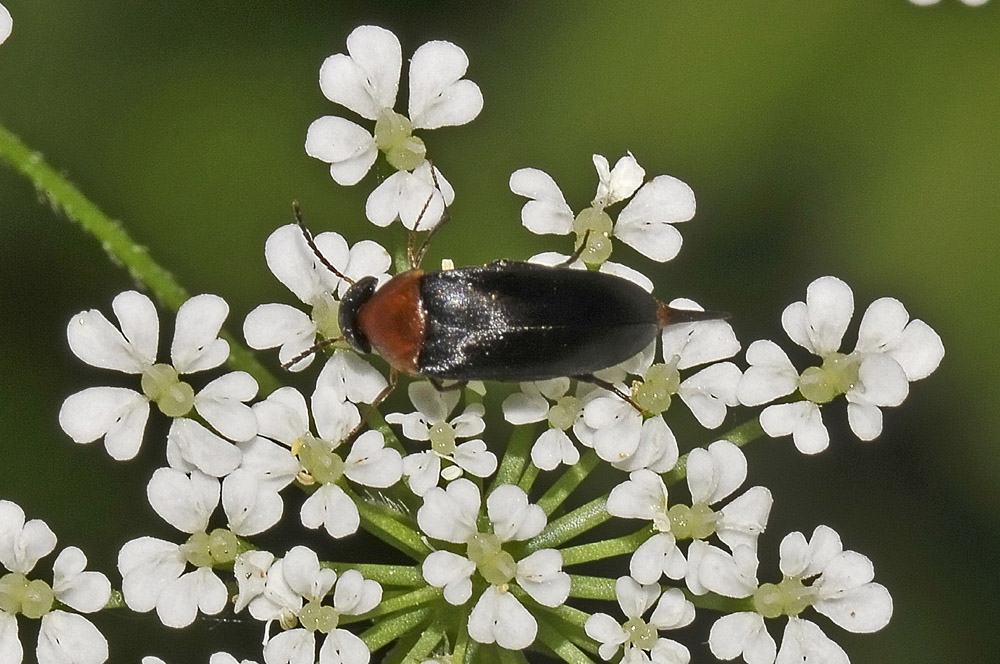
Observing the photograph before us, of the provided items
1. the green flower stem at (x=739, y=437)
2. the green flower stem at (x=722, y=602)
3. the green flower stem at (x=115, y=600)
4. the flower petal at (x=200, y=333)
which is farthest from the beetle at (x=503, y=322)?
the green flower stem at (x=115, y=600)

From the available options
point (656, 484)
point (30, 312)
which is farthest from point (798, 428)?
point (30, 312)

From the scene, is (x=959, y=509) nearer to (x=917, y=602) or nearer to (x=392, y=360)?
(x=917, y=602)

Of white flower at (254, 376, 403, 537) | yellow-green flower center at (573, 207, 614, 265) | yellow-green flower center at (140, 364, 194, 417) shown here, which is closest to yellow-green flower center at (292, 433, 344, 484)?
white flower at (254, 376, 403, 537)

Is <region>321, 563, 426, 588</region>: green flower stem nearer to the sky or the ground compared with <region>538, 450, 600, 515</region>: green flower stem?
nearer to the ground

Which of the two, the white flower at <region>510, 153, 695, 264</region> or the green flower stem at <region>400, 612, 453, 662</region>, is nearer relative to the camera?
the green flower stem at <region>400, 612, 453, 662</region>

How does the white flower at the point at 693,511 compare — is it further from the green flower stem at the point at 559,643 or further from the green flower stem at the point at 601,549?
the green flower stem at the point at 559,643

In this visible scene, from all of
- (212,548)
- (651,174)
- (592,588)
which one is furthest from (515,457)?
(651,174)

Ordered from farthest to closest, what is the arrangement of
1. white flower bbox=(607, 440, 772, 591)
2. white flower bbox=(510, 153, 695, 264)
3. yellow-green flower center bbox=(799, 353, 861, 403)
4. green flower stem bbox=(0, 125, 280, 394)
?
green flower stem bbox=(0, 125, 280, 394), white flower bbox=(510, 153, 695, 264), yellow-green flower center bbox=(799, 353, 861, 403), white flower bbox=(607, 440, 772, 591)

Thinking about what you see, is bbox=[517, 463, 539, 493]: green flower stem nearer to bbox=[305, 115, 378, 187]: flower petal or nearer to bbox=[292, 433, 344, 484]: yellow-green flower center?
bbox=[292, 433, 344, 484]: yellow-green flower center
